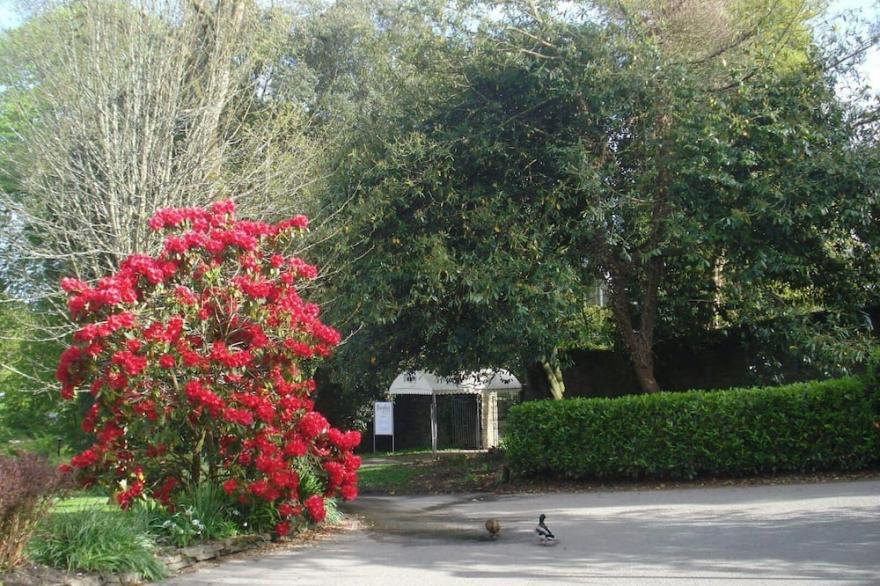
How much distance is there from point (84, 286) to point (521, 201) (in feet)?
27.9

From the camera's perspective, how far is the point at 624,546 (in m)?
9.17

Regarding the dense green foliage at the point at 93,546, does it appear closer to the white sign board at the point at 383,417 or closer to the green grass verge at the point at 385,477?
the green grass verge at the point at 385,477

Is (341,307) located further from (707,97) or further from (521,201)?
(707,97)

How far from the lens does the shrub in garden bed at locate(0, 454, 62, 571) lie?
7188 millimetres

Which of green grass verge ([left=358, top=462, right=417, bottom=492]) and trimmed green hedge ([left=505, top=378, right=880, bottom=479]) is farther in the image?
green grass verge ([left=358, top=462, right=417, bottom=492])

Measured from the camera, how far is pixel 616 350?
19266 mm

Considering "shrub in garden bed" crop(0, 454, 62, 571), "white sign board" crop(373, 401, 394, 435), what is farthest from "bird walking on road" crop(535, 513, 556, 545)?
"white sign board" crop(373, 401, 394, 435)

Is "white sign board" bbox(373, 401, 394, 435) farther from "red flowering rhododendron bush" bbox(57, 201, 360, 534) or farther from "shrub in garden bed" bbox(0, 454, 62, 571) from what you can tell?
"shrub in garden bed" bbox(0, 454, 62, 571)

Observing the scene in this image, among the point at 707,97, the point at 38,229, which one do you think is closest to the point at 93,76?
the point at 38,229

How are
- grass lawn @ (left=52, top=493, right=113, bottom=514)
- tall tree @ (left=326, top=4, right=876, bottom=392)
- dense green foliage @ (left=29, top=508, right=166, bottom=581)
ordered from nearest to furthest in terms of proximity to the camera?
dense green foliage @ (left=29, top=508, right=166, bottom=581) < grass lawn @ (left=52, top=493, right=113, bottom=514) < tall tree @ (left=326, top=4, right=876, bottom=392)

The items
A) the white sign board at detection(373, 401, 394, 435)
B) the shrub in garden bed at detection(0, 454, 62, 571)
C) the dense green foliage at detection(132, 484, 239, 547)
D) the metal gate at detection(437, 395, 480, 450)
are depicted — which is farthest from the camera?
the metal gate at detection(437, 395, 480, 450)

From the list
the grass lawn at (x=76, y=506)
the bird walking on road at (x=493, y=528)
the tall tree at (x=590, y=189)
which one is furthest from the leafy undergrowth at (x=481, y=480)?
the grass lawn at (x=76, y=506)

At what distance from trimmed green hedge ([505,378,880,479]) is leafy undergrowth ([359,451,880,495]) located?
0.62 ft

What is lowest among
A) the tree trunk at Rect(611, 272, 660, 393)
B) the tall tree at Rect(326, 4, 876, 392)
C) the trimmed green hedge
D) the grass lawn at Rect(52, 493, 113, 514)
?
the grass lawn at Rect(52, 493, 113, 514)
